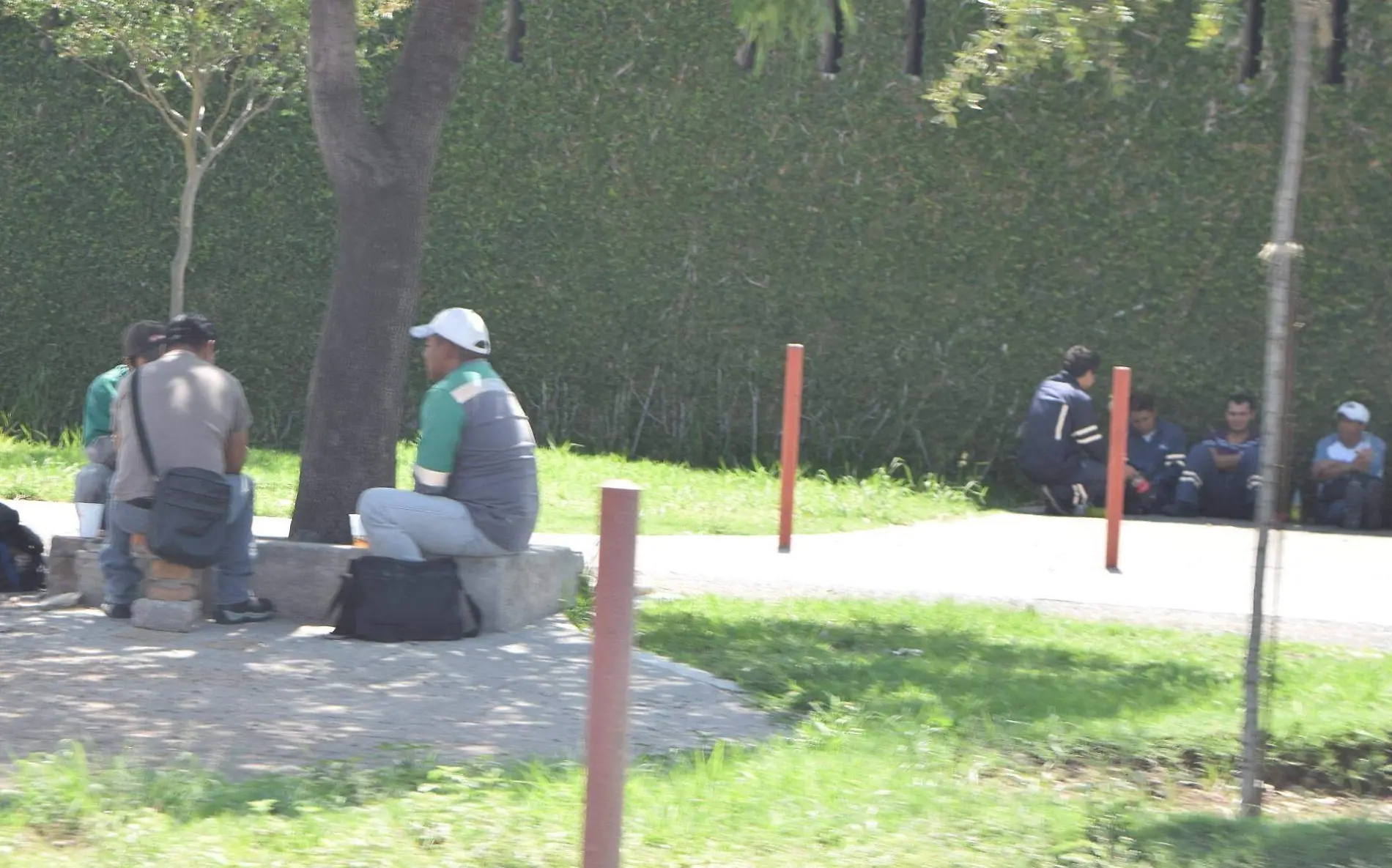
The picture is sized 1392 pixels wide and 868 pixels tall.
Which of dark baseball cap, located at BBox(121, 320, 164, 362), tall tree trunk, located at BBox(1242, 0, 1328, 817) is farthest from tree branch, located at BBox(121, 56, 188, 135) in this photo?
tall tree trunk, located at BBox(1242, 0, 1328, 817)

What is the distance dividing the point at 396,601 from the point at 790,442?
404 cm

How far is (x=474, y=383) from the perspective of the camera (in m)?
7.75

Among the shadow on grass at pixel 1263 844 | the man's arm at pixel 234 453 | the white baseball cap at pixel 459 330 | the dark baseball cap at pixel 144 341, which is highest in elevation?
the white baseball cap at pixel 459 330

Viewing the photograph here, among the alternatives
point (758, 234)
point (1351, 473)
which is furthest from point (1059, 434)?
point (758, 234)

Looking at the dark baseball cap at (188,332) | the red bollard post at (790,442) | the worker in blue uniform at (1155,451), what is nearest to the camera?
the dark baseball cap at (188,332)

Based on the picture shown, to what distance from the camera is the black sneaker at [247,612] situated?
779cm

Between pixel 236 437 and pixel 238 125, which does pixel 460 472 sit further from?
pixel 238 125

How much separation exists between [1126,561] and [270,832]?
7.55 m

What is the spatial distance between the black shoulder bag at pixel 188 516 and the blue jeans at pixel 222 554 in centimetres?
11

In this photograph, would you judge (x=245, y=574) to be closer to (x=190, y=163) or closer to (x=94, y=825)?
(x=94, y=825)

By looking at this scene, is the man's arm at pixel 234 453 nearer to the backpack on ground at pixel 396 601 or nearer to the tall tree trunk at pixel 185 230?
the backpack on ground at pixel 396 601

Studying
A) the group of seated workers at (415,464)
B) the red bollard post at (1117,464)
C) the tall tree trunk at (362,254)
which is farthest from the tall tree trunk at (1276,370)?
the red bollard post at (1117,464)

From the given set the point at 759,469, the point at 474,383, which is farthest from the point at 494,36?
the point at 474,383

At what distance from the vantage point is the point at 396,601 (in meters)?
7.44
